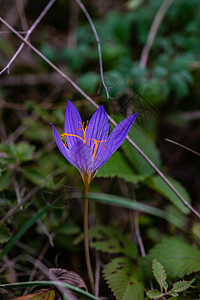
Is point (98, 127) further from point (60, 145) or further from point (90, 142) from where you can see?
point (60, 145)

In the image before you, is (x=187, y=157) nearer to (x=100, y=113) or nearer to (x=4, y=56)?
(x=100, y=113)

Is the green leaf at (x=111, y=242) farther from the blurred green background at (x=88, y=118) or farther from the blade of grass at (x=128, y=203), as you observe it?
the blade of grass at (x=128, y=203)

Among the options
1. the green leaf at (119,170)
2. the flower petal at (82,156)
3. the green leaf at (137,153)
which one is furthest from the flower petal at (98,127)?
the green leaf at (137,153)

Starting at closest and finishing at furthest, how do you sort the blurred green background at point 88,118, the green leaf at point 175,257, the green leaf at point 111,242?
the green leaf at point 175,257, the green leaf at point 111,242, the blurred green background at point 88,118

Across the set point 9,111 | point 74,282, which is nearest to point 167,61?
point 9,111

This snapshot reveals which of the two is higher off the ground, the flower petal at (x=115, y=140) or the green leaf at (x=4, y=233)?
the flower petal at (x=115, y=140)

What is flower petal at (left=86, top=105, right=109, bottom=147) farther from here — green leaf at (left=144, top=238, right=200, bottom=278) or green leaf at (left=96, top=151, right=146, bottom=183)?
green leaf at (left=144, top=238, right=200, bottom=278)

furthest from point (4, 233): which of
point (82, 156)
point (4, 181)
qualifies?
point (82, 156)

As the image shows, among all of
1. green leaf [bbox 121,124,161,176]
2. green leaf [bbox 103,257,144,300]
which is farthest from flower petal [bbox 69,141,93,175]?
green leaf [bbox 121,124,161,176]
